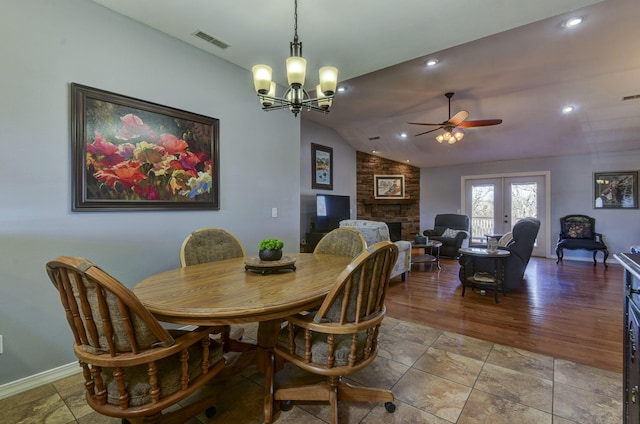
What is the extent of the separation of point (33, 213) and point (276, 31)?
216 cm

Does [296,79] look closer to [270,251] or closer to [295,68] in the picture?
[295,68]

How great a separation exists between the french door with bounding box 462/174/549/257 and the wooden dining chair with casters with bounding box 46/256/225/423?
26.0ft

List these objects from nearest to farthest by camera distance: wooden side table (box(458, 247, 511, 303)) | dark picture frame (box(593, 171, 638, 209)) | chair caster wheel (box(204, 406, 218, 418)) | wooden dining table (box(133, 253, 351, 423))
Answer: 1. wooden dining table (box(133, 253, 351, 423))
2. chair caster wheel (box(204, 406, 218, 418))
3. wooden side table (box(458, 247, 511, 303))
4. dark picture frame (box(593, 171, 638, 209))

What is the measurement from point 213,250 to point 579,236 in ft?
24.2

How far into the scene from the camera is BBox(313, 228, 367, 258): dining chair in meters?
2.34

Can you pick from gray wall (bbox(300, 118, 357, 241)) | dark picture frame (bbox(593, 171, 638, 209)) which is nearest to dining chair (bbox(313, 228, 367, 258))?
gray wall (bbox(300, 118, 357, 241))

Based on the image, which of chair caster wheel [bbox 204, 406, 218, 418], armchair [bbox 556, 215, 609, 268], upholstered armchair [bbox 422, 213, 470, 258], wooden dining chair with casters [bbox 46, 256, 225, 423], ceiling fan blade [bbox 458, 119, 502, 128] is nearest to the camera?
wooden dining chair with casters [bbox 46, 256, 225, 423]

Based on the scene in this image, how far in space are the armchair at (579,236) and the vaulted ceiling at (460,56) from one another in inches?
58.4

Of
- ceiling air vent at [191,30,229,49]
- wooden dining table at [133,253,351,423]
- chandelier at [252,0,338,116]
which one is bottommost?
wooden dining table at [133,253,351,423]

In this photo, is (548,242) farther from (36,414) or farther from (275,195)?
(36,414)

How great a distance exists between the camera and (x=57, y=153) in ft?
6.15

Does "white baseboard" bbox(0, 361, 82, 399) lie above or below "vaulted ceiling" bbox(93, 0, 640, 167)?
below

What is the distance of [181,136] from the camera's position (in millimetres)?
2471

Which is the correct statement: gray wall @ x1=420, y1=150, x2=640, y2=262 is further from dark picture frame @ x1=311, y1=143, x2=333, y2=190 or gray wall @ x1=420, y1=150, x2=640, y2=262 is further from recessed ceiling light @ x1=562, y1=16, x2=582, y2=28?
recessed ceiling light @ x1=562, y1=16, x2=582, y2=28
